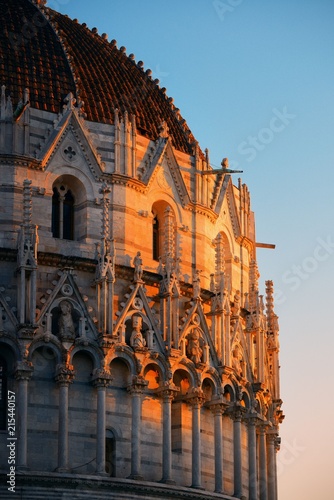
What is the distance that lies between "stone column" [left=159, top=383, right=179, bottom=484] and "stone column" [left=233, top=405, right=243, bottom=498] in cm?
284

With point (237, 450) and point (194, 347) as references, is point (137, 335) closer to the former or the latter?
point (194, 347)

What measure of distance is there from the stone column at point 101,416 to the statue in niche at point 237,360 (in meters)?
5.10

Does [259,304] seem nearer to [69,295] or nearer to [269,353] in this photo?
[269,353]

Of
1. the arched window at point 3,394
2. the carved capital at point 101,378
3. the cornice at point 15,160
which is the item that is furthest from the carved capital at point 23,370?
the cornice at point 15,160

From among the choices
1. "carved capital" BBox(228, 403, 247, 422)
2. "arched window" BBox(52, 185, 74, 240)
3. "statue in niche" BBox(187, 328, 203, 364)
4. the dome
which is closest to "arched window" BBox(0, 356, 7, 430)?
"arched window" BBox(52, 185, 74, 240)

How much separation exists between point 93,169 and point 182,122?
16.8ft

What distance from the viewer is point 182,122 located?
48156 millimetres

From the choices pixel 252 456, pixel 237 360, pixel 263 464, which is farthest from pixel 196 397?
pixel 263 464

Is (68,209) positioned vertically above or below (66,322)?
above

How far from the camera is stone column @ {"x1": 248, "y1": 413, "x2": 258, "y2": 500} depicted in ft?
150

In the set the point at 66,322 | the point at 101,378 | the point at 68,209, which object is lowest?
the point at 101,378

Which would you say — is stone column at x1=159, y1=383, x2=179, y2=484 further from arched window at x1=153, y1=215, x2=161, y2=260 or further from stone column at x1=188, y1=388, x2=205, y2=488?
arched window at x1=153, y1=215, x2=161, y2=260

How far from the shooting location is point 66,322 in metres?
41.7

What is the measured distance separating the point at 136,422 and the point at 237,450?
4287 millimetres
